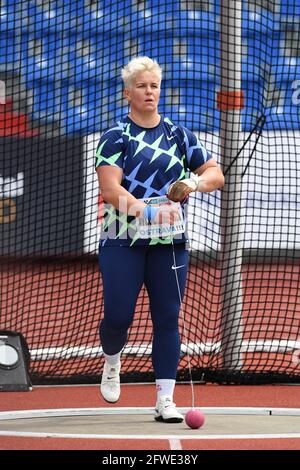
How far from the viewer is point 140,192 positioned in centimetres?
642

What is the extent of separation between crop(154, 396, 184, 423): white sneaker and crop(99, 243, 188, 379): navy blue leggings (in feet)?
0.42

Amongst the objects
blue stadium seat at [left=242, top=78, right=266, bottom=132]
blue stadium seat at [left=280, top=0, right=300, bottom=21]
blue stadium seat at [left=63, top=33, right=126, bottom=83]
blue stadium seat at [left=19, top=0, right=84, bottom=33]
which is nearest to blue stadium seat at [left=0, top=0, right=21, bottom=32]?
blue stadium seat at [left=19, top=0, right=84, bottom=33]

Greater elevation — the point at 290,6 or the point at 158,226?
the point at 290,6

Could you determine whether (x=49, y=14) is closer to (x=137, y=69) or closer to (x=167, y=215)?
(x=137, y=69)

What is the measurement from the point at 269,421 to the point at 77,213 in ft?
21.6

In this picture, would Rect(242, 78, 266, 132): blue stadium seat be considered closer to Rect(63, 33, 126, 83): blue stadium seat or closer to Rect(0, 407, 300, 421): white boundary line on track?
Rect(63, 33, 126, 83): blue stadium seat

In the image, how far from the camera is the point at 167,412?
6672 mm

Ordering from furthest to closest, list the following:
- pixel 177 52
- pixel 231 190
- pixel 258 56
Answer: pixel 177 52 < pixel 258 56 < pixel 231 190

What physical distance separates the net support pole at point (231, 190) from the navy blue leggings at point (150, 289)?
264 cm

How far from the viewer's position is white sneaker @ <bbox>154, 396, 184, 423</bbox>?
21.9ft

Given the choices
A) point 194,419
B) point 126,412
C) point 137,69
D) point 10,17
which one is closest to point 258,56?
point 10,17

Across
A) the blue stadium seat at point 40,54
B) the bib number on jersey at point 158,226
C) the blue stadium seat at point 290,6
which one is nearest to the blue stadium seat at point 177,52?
the blue stadium seat at point 290,6

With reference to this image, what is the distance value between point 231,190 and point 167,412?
3061mm
